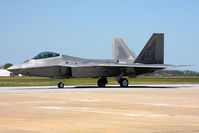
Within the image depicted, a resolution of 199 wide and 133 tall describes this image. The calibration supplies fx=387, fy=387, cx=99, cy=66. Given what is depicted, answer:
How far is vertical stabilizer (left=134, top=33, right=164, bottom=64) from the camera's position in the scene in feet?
119

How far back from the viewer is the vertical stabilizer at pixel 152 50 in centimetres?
3616

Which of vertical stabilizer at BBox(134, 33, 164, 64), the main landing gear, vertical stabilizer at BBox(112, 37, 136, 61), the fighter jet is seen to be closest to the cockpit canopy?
the fighter jet

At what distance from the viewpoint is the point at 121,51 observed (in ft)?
125

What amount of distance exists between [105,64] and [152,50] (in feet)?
16.9

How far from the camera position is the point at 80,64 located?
33688 millimetres

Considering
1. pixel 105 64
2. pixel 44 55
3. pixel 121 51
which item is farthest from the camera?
pixel 121 51

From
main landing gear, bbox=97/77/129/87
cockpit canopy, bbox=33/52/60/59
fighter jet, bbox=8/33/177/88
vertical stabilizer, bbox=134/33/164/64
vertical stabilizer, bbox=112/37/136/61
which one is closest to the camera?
fighter jet, bbox=8/33/177/88

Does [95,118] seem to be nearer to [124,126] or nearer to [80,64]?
[124,126]

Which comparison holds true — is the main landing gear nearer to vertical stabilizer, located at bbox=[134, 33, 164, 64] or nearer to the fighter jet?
the fighter jet

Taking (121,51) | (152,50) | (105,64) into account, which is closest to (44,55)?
(105,64)

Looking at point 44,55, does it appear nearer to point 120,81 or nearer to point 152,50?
point 120,81

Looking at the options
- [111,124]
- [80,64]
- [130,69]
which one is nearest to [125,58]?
[130,69]

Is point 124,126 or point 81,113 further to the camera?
point 81,113

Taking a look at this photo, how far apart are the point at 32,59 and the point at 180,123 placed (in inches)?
904
